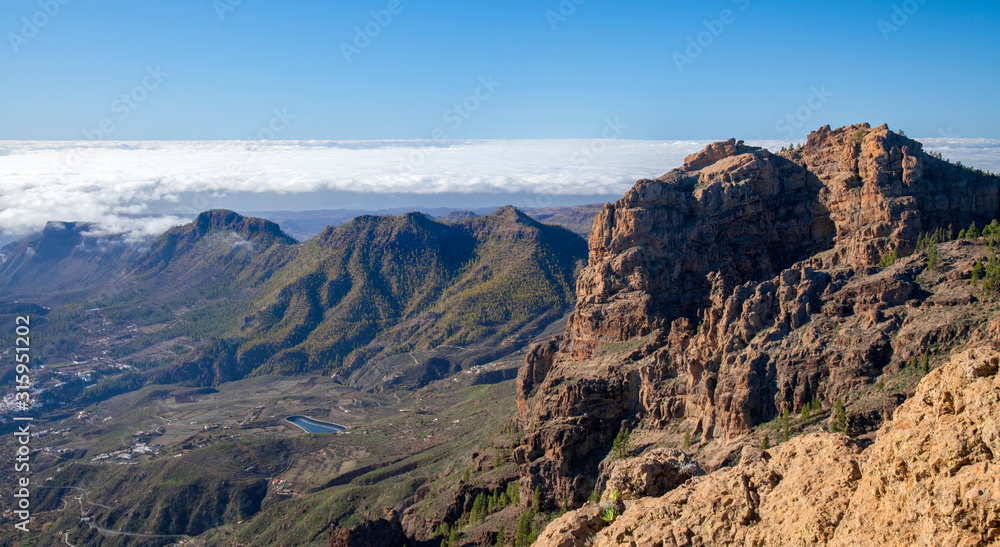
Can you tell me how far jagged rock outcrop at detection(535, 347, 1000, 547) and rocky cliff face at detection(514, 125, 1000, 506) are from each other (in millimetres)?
56006

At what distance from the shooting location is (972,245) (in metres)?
108

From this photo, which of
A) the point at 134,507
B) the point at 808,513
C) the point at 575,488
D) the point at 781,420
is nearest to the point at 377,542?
the point at 575,488

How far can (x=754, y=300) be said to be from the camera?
110375mm

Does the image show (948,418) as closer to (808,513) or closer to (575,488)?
(808,513)


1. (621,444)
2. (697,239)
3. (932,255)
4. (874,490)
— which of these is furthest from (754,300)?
(874,490)

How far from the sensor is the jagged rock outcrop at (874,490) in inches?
941

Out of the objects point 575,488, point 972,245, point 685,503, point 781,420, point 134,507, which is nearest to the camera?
point 685,503

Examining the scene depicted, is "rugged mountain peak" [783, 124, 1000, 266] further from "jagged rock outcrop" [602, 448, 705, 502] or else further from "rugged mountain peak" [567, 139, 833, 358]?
"jagged rock outcrop" [602, 448, 705, 502]

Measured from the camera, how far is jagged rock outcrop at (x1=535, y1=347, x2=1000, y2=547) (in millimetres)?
23906

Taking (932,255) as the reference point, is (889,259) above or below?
below

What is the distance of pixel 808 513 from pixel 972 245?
9813cm

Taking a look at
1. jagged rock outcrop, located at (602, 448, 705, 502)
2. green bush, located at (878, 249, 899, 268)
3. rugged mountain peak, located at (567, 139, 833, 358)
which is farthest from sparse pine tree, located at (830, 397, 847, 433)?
rugged mountain peak, located at (567, 139, 833, 358)

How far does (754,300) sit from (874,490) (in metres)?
86.8

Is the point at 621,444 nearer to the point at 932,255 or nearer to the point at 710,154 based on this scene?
the point at 932,255
